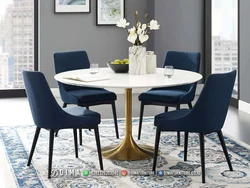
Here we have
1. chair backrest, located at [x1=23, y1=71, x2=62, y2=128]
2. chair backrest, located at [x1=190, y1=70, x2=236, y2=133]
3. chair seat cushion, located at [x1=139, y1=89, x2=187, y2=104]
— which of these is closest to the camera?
chair backrest, located at [x1=190, y1=70, x2=236, y2=133]

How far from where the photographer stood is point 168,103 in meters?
5.41

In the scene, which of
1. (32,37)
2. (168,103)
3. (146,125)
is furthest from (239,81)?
(32,37)

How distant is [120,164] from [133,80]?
27.6 inches

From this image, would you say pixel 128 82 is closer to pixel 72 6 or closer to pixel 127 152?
pixel 127 152

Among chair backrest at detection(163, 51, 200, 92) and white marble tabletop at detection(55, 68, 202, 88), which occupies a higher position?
chair backrest at detection(163, 51, 200, 92)

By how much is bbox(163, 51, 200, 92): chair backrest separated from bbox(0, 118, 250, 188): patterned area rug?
0.67 m

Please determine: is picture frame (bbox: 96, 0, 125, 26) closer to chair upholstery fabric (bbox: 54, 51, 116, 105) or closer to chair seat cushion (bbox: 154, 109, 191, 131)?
chair upholstery fabric (bbox: 54, 51, 116, 105)

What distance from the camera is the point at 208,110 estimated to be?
4273mm

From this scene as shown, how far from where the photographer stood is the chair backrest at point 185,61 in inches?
227

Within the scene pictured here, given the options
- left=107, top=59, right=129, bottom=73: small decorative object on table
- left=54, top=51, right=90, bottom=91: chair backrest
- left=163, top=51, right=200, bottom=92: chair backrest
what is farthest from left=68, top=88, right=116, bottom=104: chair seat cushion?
left=163, top=51, right=200, bottom=92: chair backrest

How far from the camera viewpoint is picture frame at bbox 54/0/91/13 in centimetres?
829

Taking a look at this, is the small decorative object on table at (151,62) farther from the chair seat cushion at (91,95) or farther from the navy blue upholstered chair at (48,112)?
the navy blue upholstered chair at (48,112)

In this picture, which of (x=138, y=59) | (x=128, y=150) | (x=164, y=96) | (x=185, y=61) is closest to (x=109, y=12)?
(x=185, y=61)

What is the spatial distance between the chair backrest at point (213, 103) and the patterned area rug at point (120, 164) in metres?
0.41
